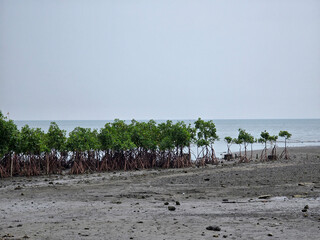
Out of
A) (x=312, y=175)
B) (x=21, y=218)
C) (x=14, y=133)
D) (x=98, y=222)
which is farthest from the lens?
(x=14, y=133)

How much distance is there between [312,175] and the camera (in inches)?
902

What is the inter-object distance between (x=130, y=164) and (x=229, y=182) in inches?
483

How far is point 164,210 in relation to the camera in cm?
1325

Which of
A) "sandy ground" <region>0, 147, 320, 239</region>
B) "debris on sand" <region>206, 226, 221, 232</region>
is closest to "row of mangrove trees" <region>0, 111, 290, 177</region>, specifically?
"sandy ground" <region>0, 147, 320, 239</region>

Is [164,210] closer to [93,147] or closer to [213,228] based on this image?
[213,228]

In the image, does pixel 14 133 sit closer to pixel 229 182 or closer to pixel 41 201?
pixel 41 201

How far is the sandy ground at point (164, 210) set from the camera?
403 inches

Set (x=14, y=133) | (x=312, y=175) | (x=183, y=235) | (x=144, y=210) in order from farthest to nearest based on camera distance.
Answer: (x=14, y=133) → (x=312, y=175) → (x=144, y=210) → (x=183, y=235)

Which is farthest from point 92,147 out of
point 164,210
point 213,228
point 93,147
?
point 213,228

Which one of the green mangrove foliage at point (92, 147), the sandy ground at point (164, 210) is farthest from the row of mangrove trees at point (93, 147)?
the sandy ground at point (164, 210)

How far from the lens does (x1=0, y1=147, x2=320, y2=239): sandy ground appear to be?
10234mm

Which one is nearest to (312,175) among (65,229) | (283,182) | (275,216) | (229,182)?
(283,182)

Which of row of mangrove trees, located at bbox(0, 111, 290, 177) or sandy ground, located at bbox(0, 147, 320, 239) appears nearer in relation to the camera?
sandy ground, located at bbox(0, 147, 320, 239)

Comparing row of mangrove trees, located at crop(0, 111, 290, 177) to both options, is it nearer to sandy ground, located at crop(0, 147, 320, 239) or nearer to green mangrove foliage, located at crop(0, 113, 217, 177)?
green mangrove foliage, located at crop(0, 113, 217, 177)
